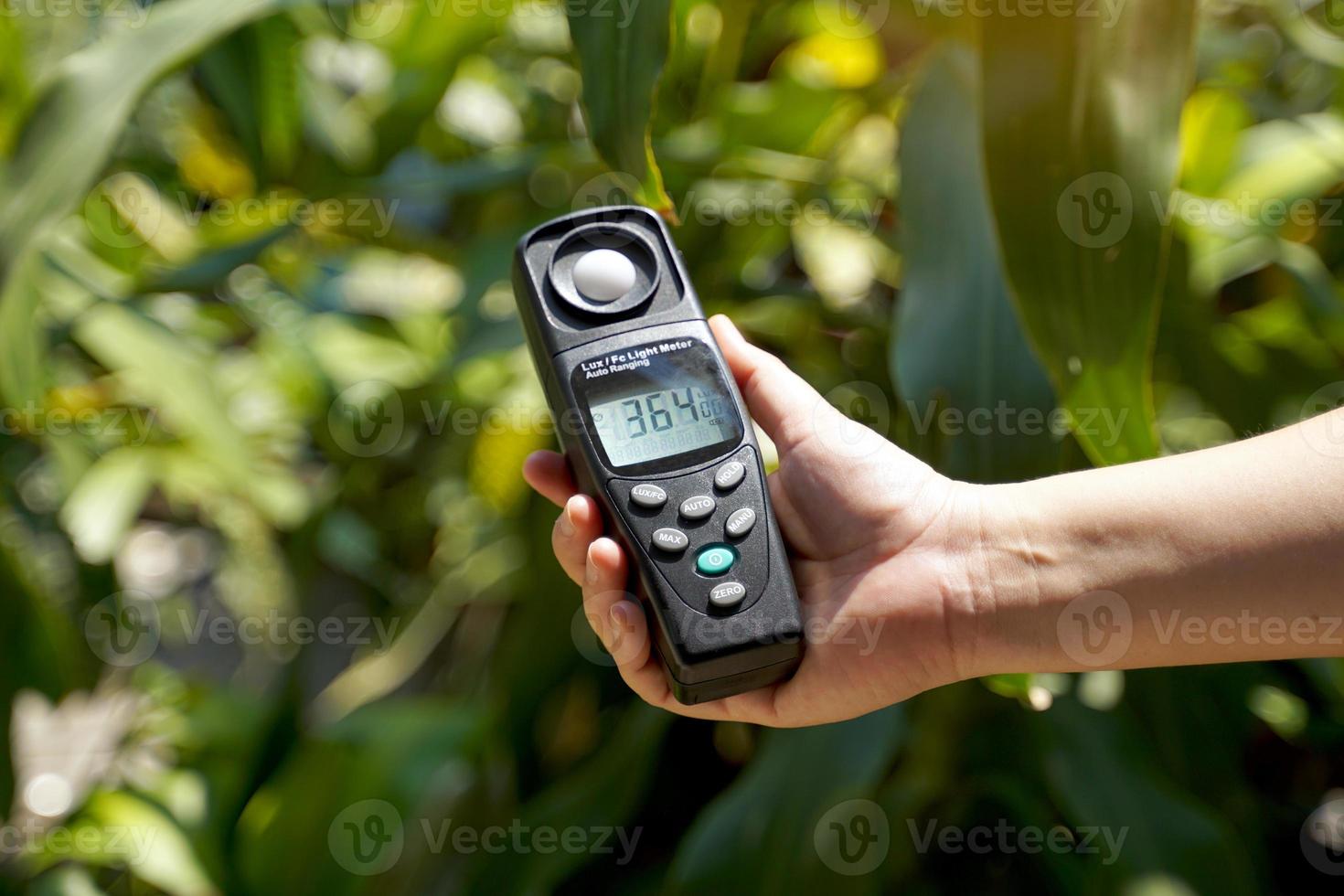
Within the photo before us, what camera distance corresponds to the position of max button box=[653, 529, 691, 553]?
395 millimetres

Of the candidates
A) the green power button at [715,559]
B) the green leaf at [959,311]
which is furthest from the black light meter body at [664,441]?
the green leaf at [959,311]

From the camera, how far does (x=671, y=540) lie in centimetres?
40

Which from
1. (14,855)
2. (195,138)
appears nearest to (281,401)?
(195,138)

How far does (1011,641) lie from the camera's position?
372 millimetres

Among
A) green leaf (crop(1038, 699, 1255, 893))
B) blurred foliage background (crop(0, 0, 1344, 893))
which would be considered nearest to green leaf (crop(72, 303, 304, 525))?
blurred foliage background (crop(0, 0, 1344, 893))

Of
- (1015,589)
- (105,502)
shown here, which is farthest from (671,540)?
(105,502)

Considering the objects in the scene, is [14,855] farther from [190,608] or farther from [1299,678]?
[1299,678]

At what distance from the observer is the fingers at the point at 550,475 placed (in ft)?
1.45

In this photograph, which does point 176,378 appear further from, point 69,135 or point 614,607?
point 614,607

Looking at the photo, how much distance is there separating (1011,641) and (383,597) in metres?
0.70

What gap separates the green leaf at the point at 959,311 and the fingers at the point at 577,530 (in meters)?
0.16

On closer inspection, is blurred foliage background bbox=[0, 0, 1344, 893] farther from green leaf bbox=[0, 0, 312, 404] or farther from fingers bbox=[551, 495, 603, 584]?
fingers bbox=[551, 495, 603, 584]

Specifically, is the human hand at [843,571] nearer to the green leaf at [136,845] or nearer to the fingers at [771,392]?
the fingers at [771,392]

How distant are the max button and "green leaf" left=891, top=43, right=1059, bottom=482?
0.14 meters
